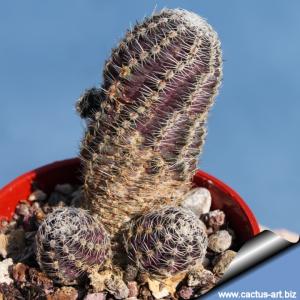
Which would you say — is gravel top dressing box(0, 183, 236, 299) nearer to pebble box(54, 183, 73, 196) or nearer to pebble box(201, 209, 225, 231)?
pebble box(201, 209, 225, 231)

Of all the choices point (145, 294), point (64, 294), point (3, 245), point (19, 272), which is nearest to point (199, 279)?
point (145, 294)

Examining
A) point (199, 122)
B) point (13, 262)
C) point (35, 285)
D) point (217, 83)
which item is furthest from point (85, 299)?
point (217, 83)

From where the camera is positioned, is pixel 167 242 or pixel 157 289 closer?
pixel 167 242

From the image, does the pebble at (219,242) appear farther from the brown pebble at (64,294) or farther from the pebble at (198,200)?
the brown pebble at (64,294)

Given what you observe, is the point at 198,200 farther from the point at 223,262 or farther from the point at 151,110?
the point at 151,110

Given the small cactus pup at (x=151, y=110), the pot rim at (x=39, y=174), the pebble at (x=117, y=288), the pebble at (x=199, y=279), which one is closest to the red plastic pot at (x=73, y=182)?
the pot rim at (x=39, y=174)
